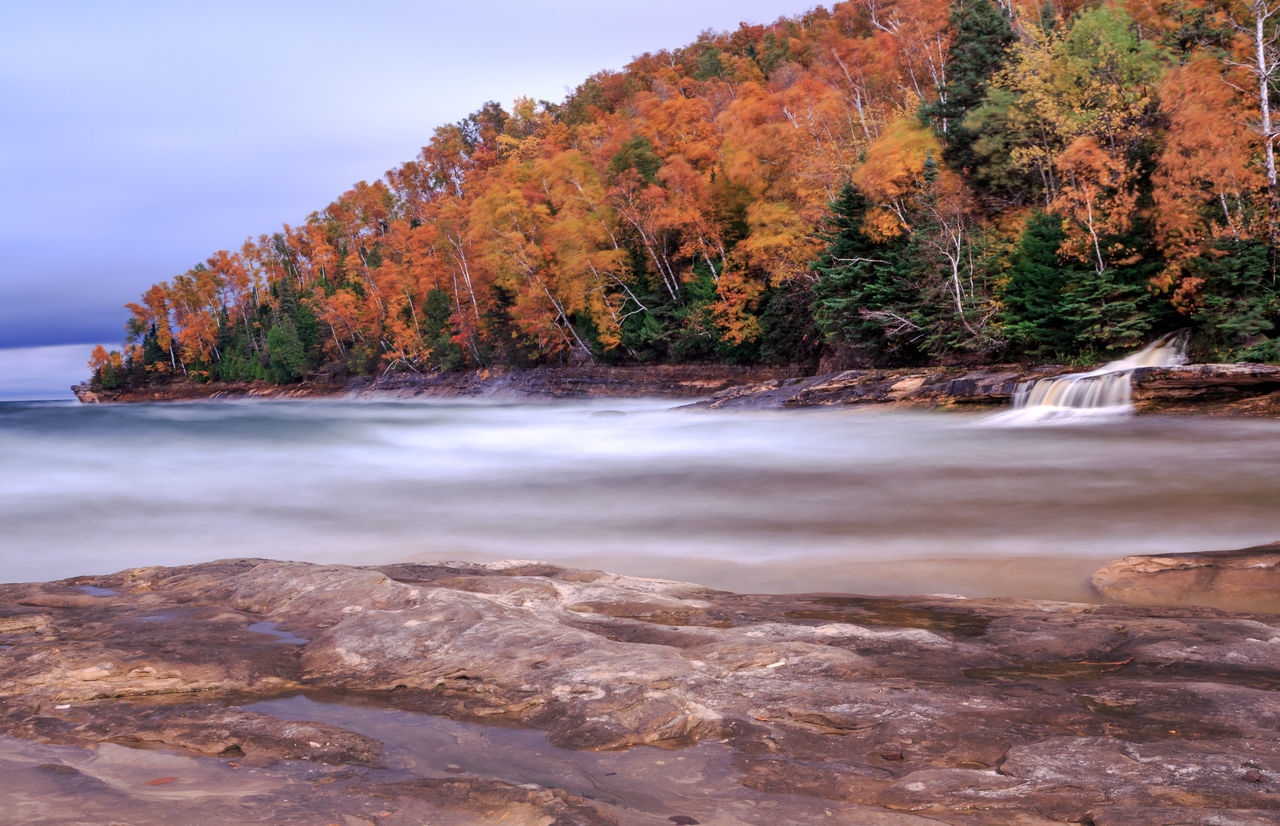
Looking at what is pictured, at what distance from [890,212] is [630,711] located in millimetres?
30757

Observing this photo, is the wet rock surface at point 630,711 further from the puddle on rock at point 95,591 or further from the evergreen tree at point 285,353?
the evergreen tree at point 285,353

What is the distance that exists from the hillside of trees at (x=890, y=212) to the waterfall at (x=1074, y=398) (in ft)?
11.3

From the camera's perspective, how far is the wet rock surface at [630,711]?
2.33 metres

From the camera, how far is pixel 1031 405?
69.9ft

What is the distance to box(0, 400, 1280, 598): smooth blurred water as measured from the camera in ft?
27.0

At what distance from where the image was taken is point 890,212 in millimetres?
30812

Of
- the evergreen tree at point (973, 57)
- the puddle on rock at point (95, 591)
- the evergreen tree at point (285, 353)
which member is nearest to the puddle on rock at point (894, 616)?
the puddle on rock at point (95, 591)

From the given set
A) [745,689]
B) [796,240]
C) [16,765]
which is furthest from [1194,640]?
[796,240]

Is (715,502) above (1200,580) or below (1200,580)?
below

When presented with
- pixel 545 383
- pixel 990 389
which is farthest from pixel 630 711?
pixel 545 383

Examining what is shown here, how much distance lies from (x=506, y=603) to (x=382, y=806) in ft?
8.24

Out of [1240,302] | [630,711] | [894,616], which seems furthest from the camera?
[1240,302]

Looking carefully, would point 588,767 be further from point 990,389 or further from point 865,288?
point 865,288

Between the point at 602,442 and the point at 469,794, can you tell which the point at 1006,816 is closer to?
the point at 469,794
